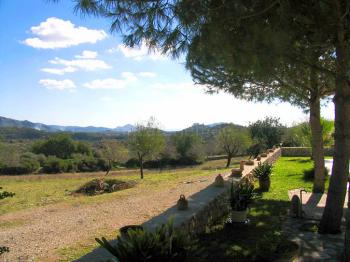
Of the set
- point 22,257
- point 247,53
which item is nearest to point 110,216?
point 22,257

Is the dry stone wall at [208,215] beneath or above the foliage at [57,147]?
beneath

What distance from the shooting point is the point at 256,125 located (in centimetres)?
4334

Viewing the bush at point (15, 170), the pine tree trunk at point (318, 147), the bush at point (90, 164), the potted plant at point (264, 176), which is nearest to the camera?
the pine tree trunk at point (318, 147)

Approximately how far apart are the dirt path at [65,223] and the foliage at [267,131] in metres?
28.2

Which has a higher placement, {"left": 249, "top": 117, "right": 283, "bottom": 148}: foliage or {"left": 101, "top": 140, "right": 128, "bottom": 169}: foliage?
{"left": 249, "top": 117, "right": 283, "bottom": 148}: foliage

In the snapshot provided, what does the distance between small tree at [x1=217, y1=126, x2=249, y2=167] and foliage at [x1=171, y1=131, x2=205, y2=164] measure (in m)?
8.01

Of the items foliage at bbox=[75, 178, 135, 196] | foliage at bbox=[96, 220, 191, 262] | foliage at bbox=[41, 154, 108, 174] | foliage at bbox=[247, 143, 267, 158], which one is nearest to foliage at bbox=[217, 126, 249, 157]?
Answer: foliage at bbox=[247, 143, 267, 158]

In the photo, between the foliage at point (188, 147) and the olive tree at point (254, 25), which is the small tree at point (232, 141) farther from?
the olive tree at point (254, 25)

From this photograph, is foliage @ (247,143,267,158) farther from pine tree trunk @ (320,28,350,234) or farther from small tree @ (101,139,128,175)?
pine tree trunk @ (320,28,350,234)

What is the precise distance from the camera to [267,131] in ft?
139

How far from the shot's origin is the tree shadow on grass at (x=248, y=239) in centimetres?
603

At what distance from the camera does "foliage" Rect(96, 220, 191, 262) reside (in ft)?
13.9

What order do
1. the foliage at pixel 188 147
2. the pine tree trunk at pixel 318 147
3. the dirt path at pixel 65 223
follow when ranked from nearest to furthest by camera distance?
the dirt path at pixel 65 223
the pine tree trunk at pixel 318 147
the foliage at pixel 188 147

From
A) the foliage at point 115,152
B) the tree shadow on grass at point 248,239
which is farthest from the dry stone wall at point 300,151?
the foliage at point 115,152
